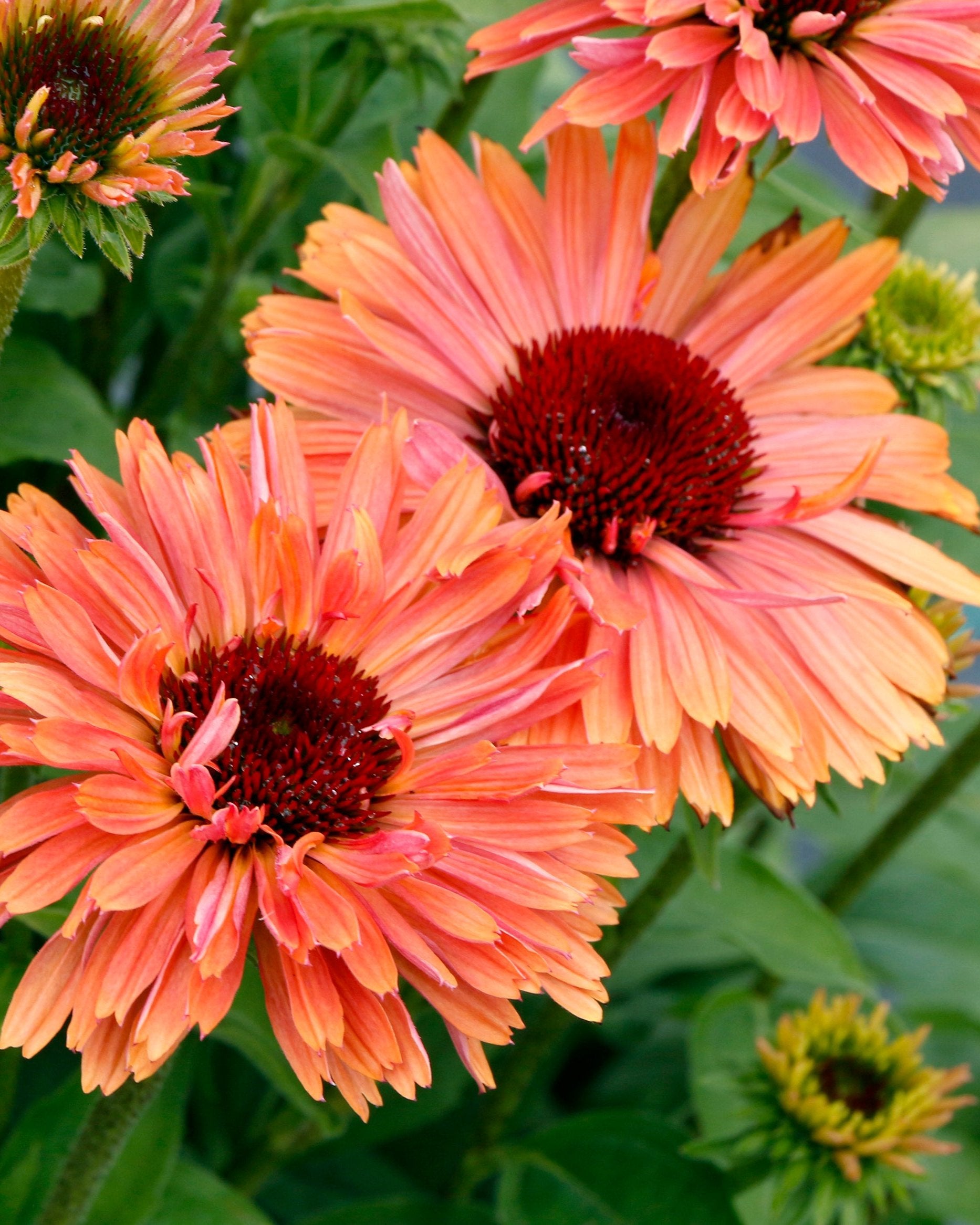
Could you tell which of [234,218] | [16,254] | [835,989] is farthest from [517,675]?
[835,989]

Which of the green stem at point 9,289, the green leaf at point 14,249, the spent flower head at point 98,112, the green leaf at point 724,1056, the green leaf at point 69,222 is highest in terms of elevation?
the spent flower head at point 98,112

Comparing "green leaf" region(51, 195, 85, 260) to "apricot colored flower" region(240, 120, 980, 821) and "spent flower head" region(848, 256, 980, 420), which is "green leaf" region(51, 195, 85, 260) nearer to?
"apricot colored flower" region(240, 120, 980, 821)

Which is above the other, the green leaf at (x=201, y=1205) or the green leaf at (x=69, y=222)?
the green leaf at (x=69, y=222)

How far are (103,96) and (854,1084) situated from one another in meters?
0.61

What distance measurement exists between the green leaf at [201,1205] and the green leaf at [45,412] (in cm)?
36

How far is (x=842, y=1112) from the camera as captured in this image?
2.38ft

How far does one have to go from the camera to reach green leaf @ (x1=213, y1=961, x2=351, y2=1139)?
0.64 metres

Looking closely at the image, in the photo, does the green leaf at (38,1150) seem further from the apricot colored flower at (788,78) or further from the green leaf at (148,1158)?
the apricot colored flower at (788,78)

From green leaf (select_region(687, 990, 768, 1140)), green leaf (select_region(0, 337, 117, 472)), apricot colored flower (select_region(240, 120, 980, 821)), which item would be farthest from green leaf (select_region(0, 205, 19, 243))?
green leaf (select_region(687, 990, 768, 1140))

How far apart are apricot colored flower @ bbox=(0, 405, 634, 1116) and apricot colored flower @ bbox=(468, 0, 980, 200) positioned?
0.18 m

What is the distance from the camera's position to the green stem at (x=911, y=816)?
0.84 m

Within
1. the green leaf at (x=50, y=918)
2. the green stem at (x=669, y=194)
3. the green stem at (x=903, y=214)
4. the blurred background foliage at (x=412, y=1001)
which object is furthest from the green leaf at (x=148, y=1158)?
the green stem at (x=903, y=214)

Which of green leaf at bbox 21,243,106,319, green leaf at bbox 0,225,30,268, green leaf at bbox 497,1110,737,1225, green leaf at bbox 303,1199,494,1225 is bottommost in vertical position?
green leaf at bbox 303,1199,494,1225

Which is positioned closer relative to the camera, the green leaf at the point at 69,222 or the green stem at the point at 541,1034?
the green leaf at the point at 69,222
